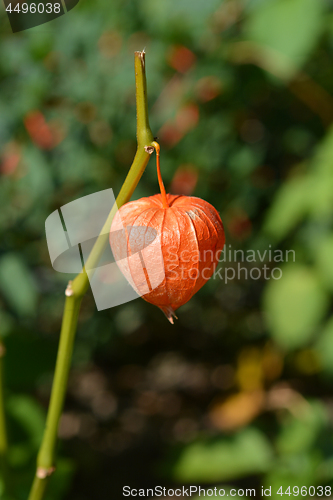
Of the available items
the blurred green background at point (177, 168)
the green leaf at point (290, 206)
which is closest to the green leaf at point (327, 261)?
the blurred green background at point (177, 168)

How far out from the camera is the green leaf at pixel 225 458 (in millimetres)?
1185

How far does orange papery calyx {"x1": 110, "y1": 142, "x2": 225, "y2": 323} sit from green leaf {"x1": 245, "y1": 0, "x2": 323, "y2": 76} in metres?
0.85

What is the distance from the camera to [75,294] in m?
0.45

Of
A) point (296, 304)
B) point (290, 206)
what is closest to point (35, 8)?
point (290, 206)

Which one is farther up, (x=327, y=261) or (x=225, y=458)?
(x=327, y=261)

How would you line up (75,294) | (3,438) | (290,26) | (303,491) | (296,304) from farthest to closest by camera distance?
(296,304) < (290,26) < (303,491) < (3,438) < (75,294)

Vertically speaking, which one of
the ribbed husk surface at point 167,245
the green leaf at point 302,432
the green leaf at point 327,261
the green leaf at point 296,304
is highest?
the ribbed husk surface at point 167,245

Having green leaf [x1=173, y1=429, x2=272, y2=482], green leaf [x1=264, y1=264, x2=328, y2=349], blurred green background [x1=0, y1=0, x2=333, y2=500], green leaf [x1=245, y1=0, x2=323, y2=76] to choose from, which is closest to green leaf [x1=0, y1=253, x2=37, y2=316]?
blurred green background [x1=0, y1=0, x2=333, y2=500]

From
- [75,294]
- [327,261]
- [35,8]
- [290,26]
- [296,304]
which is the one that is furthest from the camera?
[296,304]

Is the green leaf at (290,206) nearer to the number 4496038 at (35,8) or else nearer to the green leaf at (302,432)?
the green leaf at (302,432)

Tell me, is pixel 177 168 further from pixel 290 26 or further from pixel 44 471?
pixel 44 471

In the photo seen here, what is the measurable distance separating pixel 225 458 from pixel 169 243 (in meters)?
1.01

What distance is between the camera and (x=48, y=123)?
4.07 feet

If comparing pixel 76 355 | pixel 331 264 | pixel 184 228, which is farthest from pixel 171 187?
pixel 184 228
